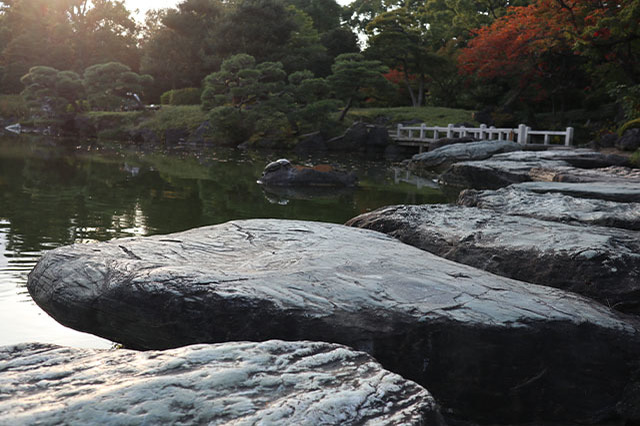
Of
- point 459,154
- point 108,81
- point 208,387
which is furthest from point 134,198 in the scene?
point 108,81

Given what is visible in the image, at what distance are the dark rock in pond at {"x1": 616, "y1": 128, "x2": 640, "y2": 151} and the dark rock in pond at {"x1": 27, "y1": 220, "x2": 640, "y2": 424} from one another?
14.3m

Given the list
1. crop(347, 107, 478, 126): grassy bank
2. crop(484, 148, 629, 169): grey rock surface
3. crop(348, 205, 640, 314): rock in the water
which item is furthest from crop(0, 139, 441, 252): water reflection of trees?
crop(347, 107, 478, 126): grassy bank

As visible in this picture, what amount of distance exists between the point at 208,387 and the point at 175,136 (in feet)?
78.8

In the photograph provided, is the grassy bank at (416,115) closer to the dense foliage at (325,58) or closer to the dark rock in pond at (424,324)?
the dense foliage at (325,58)

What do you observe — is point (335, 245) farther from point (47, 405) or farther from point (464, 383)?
point (47, 405)

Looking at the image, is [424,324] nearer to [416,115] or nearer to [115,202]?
[115,202]

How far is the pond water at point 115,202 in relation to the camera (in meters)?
3.90

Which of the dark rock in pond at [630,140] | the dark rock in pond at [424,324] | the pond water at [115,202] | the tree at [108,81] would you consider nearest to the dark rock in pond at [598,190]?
the pond water at [115,202]

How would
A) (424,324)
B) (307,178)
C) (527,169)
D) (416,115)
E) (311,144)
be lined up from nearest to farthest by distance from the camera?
1. (424,324)
2. (527,169)
3. (307,178)
4. (311,144)
5. (416,115)

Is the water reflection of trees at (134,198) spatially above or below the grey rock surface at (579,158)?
below

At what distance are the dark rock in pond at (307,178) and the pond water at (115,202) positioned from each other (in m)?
0.47

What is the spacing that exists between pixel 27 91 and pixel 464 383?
2851 centimetres

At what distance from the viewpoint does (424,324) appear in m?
2.34

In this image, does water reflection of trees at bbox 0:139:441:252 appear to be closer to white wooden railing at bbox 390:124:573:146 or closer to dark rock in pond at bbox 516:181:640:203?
dark rock in pond at bbox 516:181:640:203
